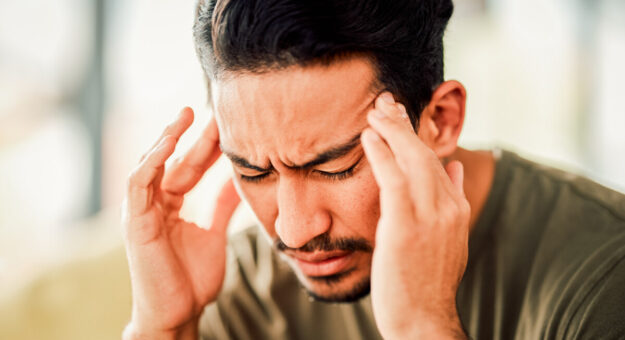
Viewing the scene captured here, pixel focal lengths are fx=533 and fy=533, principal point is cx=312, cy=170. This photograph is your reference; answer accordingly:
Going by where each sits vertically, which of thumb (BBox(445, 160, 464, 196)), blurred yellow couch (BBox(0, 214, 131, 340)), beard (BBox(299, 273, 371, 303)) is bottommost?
blurred yellow couch (BBox(0, 214, 131, 340))

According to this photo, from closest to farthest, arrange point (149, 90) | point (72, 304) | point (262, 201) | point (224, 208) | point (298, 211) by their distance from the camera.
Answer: point (298, 211) → point (262, 201) → point (224, 208) → point (72, 304) → point (149, 90)

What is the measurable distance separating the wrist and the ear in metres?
0.70

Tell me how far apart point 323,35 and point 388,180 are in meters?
0.28

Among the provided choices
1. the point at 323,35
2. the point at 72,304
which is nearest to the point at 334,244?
the point at 323,35

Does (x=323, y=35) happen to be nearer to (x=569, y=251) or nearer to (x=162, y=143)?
(x=162, y=143)

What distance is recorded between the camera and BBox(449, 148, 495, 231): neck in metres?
1.26

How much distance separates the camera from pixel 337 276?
3.79 feet

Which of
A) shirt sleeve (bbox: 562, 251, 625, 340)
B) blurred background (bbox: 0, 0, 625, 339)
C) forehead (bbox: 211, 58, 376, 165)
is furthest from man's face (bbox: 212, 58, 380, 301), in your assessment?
blurred background (bbox: 0, 0, 625, 339)

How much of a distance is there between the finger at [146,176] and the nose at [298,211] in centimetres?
29

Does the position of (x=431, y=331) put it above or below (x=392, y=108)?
below

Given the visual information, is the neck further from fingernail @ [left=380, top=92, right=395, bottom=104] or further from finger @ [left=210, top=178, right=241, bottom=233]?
finger @ [left=210, top=178, right=241, bottom=233]

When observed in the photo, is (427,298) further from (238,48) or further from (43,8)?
(43,8)

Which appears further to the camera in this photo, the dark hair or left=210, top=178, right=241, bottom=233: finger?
left=210, top=178, right=241, bottom=233: finger

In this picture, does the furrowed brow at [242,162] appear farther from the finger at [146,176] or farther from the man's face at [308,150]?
the finger at [146,176]
